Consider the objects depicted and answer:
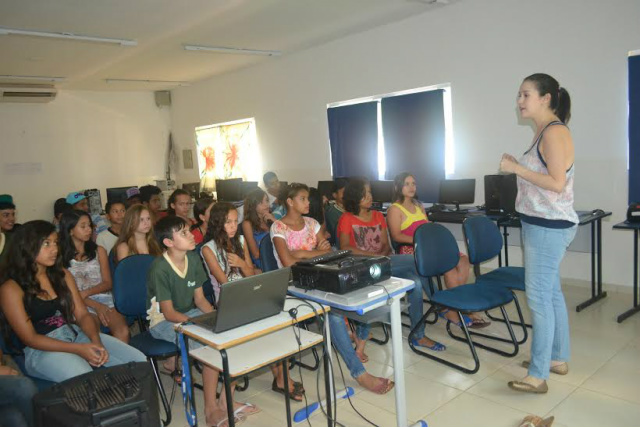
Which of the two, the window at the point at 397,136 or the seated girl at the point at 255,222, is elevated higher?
the window at the point at 397,136

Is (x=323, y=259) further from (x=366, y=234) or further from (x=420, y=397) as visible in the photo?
(x=366, y=234)

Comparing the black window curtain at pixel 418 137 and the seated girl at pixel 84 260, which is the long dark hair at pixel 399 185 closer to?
the black window curtain at pixel 418 137

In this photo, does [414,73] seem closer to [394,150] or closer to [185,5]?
[394,150]

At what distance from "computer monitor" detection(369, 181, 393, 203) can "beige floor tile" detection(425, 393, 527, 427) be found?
11.9 ft

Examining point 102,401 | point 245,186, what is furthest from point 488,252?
point 245,186

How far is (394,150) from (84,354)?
461 cm

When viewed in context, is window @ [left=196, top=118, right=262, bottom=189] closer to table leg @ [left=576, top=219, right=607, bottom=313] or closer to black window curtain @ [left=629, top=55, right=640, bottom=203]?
table leg @ [left=576, top=219, right=607, bottom=313]

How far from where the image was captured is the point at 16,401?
2109mm

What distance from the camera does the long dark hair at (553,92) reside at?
99.7 inches

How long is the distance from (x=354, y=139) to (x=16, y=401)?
5.22 m

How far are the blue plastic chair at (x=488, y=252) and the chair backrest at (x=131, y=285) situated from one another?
217 centimetres

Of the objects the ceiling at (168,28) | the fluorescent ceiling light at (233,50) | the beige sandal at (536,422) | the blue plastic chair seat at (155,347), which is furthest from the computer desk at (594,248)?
the fluorescent ceiling light at (233,50)

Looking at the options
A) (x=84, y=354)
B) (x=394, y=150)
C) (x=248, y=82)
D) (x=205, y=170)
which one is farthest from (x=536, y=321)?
(x=205, y=170)

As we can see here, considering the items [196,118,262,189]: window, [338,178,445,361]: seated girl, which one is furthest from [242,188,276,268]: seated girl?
[196,118,262,189]: window
